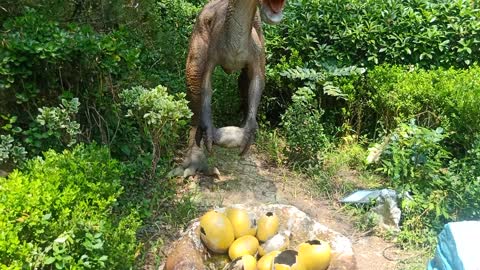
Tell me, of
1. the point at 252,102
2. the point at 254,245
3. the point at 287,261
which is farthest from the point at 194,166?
the point at 287,261

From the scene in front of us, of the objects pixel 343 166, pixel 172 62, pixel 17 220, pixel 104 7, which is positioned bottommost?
pixel 343 166

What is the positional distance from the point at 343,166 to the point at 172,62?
7.34ft

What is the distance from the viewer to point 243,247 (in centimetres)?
289

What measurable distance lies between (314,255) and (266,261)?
255 millimetres

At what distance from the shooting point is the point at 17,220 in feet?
7.43

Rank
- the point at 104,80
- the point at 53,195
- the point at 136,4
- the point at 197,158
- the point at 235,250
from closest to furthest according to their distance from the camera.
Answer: the point at 53,195
the point at 235,250
the point at 104,80
the point at 197,158
the point at 136,4

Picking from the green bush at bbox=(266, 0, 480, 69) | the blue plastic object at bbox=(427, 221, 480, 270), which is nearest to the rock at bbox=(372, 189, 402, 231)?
the blue plastic object at bbox=(427, 221, 480, 270)

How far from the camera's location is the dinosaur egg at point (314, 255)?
281 centimetres

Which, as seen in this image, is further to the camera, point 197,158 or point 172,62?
point 172,62

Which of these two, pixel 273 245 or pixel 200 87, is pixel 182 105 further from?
pixel 273 245

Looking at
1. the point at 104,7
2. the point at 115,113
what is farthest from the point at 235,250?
the point at 104,7

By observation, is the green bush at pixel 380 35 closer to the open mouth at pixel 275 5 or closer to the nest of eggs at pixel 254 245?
the open mouth at pixel 275 5

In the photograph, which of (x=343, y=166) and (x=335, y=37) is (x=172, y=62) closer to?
(x=335, y=37)

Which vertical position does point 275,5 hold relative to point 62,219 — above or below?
above
